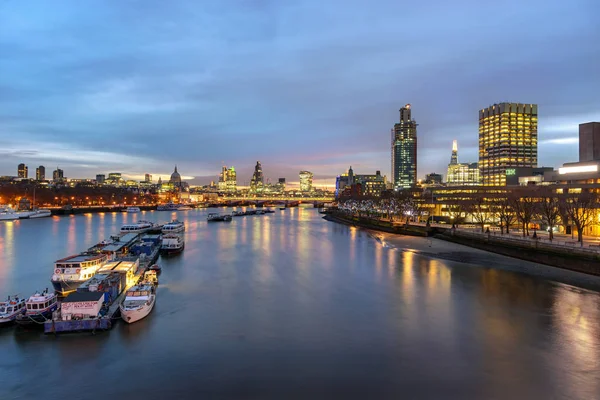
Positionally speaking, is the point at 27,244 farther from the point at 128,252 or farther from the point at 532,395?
the point at 532,395

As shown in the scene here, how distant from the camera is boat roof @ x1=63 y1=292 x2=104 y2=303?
56.0 ft

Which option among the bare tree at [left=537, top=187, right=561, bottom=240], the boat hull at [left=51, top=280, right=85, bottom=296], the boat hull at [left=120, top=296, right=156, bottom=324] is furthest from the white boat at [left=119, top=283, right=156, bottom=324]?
the bare tree at [left=537, top=187, right=561, bottom=240]

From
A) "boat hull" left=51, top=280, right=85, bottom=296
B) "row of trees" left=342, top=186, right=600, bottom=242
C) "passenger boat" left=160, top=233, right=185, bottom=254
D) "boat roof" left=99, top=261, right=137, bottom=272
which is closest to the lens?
"boat hull" left=51, top=280, right=85, bottom=296

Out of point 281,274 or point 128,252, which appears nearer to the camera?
point 281,274

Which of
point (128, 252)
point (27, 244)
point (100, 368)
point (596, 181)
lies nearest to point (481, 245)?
point (596, 181)

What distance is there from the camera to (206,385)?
40.1 ft

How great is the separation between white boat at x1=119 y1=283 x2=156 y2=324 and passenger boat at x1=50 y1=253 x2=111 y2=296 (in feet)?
16.1

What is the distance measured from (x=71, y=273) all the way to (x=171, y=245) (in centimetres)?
1643

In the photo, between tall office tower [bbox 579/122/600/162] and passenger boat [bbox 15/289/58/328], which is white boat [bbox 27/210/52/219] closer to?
passenger boat [bbox 15/289/58/328]

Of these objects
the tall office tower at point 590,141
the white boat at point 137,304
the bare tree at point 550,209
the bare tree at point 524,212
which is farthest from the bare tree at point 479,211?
the white boat at point 137,304

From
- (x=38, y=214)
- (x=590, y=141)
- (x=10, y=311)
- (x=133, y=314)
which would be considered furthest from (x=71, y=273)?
(x=38, y=214)

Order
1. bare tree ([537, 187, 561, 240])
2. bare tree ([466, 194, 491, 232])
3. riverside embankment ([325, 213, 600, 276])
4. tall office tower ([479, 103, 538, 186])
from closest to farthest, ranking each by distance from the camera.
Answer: riverside embankment ([325, 213, 600, 276]) → bare tree ([537, 187, 561, 240]) → bare tree ([466, 194, 491, 232]) → tall office tower ([479, 103, 538, 186])

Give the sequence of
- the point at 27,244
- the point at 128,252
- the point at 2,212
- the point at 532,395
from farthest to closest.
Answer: the point at 2,212, the point at 27,244, the point at 128,252, the point at 532,395

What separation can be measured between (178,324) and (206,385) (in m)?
5.74
